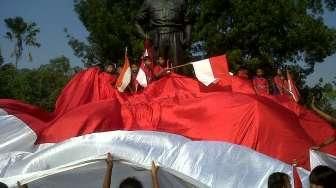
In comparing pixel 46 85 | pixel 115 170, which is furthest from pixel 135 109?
pixel 46 85

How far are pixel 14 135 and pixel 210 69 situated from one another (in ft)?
10.1

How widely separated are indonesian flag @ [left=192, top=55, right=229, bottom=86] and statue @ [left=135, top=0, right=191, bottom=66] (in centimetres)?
129

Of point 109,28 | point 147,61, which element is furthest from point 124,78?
point 109,28

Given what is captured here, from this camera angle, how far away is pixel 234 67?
72.9 feet

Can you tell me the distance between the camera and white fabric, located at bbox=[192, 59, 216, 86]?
9602 mm

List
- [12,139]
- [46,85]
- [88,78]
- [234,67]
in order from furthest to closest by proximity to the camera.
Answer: [46,85]
[234,67]
[88,78]
[12,139]

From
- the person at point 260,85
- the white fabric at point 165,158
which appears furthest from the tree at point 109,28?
the white fabric at point 165,158

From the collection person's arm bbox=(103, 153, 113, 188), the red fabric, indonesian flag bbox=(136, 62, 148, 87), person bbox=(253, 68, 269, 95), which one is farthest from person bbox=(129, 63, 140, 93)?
person's arm bbox=(103, 153, 113, 188)

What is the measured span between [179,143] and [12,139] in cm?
218

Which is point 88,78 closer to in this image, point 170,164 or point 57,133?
point 57,133

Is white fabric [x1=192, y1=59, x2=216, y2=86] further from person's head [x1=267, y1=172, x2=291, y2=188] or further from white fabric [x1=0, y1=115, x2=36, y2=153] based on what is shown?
person's head [x1=267, y1=172, x2=291, y2=188]

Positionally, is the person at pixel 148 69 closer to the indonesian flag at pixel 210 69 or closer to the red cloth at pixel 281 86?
the indonesian flag at pixel 210 69

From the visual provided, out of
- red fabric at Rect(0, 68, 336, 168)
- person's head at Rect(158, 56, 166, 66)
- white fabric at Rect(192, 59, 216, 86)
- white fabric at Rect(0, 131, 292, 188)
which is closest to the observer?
white fabric at Rect(0, 131, 292, 188)

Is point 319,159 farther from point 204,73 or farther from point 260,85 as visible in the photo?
point 260,85
